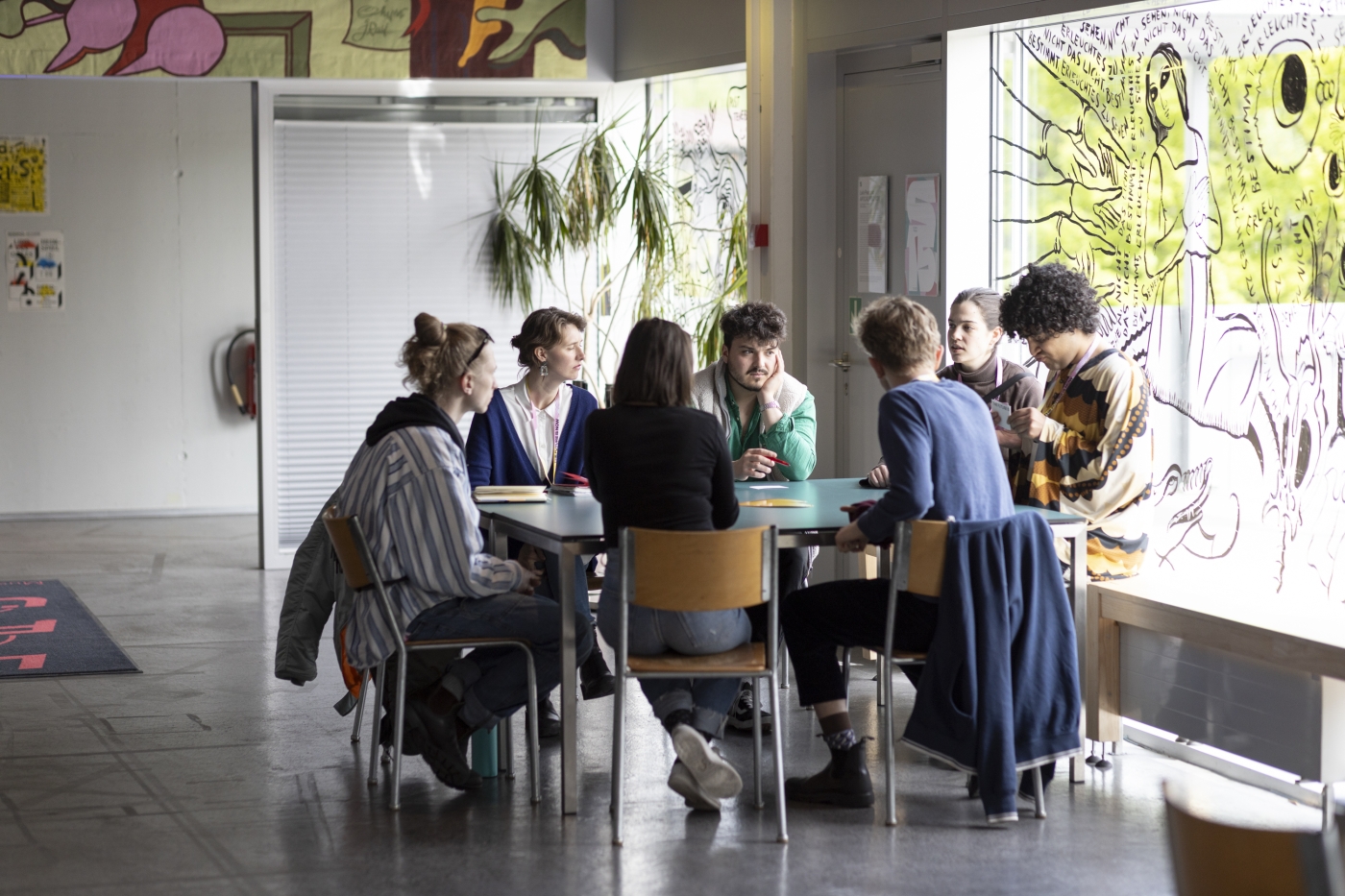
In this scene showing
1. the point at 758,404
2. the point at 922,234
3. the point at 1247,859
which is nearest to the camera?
the point at 1247,859

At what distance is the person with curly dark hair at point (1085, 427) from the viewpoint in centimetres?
437

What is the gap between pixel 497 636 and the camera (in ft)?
13.2

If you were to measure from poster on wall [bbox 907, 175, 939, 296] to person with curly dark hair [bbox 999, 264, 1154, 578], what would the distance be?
1.38 m

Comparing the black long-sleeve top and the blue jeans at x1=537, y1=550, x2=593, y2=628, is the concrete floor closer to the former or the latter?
the blue jeans at x1=537, y1=550, x2=593, y2=628

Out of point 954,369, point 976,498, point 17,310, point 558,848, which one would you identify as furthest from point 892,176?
point 17,310

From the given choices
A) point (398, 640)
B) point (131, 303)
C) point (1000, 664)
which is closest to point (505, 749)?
point (398, 640)

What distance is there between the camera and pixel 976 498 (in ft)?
12.9

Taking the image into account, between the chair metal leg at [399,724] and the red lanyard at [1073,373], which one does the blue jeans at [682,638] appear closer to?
the chair metal leg at [399,724]

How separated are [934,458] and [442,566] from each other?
4.24 ft

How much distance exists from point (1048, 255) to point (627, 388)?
2313 millimetres

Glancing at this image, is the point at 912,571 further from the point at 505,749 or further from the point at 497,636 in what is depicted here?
the point at 505,749

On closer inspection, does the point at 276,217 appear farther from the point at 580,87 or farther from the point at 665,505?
the point at 665,505

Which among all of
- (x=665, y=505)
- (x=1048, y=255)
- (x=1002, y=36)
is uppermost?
(x=1002, y=36)

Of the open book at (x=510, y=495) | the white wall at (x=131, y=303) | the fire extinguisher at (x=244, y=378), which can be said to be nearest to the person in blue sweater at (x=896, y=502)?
the open book at (x=510, y=495)
